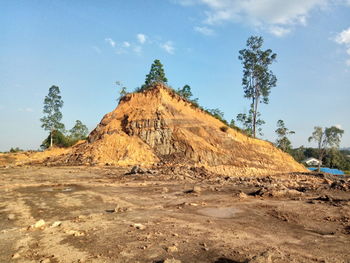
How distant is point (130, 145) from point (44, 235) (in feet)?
71.8

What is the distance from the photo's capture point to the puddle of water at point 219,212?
26.8ft

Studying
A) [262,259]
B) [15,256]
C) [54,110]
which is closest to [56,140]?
[54,110]

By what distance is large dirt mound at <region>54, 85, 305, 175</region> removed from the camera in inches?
1074

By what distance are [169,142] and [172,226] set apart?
2242 centimetres

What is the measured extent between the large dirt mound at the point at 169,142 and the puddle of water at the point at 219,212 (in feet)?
58.0

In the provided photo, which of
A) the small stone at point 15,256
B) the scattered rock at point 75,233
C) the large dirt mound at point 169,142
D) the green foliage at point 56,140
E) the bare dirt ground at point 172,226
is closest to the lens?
the small stone at point 15,256

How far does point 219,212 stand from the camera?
8586mm

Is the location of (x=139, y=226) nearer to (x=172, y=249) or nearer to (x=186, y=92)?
(x=172, y=249)

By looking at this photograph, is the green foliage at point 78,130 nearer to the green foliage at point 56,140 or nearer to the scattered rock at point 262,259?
the green foliage at point 56,140

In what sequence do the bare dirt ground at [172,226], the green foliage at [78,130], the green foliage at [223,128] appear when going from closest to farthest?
1. the bare dirt ground at [172,226]
2. the green foliage at [223,128]
3. the green foliage at [78,130]

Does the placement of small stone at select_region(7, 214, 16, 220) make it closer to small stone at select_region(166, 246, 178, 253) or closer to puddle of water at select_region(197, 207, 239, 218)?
small stone at select_region(166, 246, 178, 253)

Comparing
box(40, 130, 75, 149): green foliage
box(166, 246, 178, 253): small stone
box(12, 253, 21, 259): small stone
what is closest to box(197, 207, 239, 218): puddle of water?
box(166, 246, 178, 253): small stone

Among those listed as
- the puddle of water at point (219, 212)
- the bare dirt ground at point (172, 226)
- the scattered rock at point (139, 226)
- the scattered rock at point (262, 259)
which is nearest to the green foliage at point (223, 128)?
the bare dirt ground at point (172, 226)

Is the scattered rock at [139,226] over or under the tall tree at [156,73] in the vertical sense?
under
